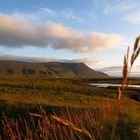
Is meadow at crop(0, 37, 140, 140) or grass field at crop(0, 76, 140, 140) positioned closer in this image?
meadow at crop(0, 37, 140, 140)

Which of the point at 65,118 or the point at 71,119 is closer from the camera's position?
the point at 65,118

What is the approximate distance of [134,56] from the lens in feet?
5.88

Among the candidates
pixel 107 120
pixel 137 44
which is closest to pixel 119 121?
pixel 107 120

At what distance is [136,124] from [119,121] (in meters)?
1.20

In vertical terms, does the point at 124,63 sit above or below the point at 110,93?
above

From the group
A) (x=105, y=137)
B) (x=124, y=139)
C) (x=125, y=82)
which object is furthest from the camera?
(x=124, y=139)

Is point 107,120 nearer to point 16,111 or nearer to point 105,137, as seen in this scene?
point 105,137

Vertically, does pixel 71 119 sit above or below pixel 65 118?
below

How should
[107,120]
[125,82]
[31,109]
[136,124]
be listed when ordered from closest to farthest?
1. [125,82]
2. [107,120]
3. [136,124]
4. [31,109]

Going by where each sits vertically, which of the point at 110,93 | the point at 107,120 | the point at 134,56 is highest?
the point at 134,56

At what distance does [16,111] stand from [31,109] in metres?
0.97

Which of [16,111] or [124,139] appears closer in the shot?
[124,139]

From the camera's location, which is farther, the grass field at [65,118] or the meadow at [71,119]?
the grass field at [65,118]

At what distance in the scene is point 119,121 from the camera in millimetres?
12625
